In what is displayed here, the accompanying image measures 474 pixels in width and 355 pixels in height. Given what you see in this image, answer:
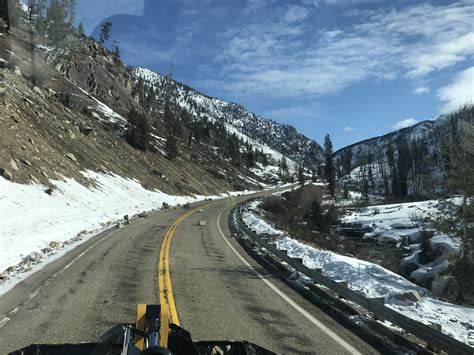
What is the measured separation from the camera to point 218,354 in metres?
4.08

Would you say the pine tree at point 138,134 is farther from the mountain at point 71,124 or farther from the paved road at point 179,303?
the paved road at point 179,303

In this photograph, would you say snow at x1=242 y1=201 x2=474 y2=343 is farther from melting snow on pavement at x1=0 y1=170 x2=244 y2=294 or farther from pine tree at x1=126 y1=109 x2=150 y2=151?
pine tree at x1=126 y1=109 x2=150 y2=151

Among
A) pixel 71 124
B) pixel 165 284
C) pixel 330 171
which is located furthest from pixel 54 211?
pixel 330 171

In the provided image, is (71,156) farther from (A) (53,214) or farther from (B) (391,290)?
(B) (391,290)

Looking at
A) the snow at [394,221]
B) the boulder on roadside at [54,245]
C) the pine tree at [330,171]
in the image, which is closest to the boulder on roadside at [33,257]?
the boulder on roadside at [54,245]

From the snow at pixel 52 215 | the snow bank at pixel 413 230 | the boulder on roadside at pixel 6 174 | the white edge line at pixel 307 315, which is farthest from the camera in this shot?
the snow bank at pixel 413 230

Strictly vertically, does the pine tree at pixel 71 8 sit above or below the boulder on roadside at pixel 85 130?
above

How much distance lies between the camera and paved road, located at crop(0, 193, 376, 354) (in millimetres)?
6246

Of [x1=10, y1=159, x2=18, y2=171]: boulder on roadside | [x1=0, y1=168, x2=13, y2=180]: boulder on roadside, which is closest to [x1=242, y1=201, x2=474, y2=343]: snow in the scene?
[x1=0, y1=168, x2=13, y2=180]: boulder on roadside

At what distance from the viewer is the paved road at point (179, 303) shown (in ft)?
20.5

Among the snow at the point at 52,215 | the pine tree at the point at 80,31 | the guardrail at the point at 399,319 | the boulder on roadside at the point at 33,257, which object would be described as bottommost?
the guardrail at the point at 399,319

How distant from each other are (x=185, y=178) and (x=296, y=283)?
54.1 metres

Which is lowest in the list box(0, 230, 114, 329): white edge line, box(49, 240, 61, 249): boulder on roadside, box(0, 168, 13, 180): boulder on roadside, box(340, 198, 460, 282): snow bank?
box(340, 198, 460, 282): snow bank

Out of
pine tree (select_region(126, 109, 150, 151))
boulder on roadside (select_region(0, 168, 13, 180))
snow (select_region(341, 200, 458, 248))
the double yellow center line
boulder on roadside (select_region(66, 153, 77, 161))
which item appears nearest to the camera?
the double yellow center line
